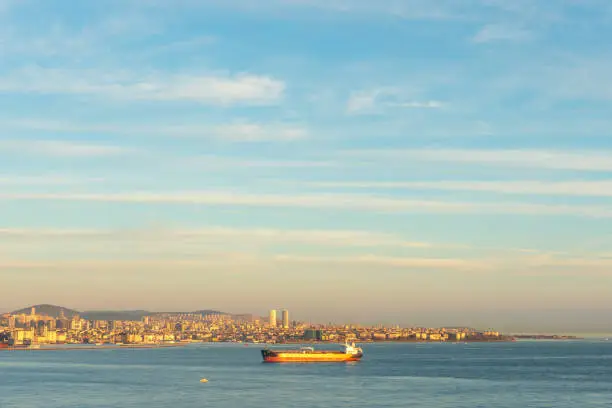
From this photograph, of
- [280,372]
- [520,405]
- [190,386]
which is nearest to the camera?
[520,405]

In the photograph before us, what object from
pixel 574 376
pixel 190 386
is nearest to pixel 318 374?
pixel 190 386

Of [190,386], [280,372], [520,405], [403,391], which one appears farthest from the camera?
[280,372]

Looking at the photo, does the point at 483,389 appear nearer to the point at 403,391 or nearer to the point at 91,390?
the point at 403,391

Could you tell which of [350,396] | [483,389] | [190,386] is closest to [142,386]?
[190,386]

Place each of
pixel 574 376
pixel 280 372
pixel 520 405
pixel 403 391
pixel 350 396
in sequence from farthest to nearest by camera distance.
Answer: pixel 280 372 → pixel 574 376 → pixel 403 391 → pixel 350 396 → pixel 520 405

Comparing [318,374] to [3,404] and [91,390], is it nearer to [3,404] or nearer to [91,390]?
[91,390]

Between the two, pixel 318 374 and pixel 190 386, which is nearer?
pixel 190 386

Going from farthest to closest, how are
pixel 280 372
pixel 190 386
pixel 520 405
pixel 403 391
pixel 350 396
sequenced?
pixel 280 372, pixel 190 386, pixel 403 391, pixel 350 396, pixel 520 405

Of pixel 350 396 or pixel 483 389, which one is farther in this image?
pixel 483 389
